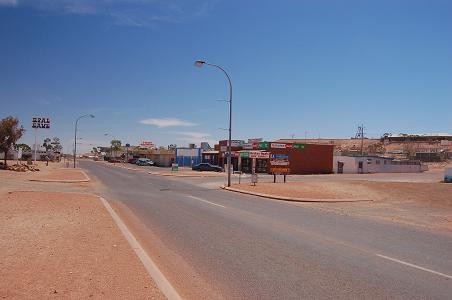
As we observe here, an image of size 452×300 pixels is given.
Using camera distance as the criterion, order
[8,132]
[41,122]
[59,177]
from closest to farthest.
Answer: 1. [59,177]
2. [8,132]
3. [41,122]

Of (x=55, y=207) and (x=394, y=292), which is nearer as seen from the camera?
(x=394, y=292)

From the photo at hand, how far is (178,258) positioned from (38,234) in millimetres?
3692

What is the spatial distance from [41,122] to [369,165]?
57349 mm

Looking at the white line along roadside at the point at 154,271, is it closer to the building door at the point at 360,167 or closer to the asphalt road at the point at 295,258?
the asphalt road at the point at 295,258

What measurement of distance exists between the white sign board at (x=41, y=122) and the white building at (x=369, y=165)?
48.9 metres

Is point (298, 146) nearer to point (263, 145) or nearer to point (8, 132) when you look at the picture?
point (263, 145)

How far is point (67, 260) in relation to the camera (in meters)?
A: 7.90

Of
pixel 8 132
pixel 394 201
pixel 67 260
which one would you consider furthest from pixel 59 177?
pixel 67 260

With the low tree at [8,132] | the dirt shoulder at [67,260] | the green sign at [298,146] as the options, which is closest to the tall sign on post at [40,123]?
the low tree at [8,132]

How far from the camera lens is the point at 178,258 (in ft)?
29.5

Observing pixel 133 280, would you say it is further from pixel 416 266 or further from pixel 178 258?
pixel 416 266

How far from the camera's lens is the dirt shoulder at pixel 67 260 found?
612 centimetres

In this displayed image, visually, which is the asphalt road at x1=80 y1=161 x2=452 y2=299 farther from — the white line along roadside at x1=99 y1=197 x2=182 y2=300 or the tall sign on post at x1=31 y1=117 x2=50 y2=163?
the tall sign on post at x1=31 y1=117 x2=50 y2=163

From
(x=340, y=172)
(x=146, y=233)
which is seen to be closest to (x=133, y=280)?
(x=146, y=233)
